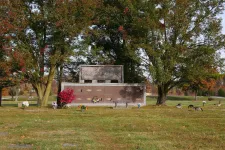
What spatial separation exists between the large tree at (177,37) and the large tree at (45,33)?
204 inches

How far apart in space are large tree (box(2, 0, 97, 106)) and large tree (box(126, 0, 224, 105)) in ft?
17.0

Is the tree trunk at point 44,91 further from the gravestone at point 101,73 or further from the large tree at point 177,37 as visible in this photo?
the large tree at point 177,37

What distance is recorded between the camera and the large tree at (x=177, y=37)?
30438 mm

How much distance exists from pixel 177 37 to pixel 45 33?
1204cm

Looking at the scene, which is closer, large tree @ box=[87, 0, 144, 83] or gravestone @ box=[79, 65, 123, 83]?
large tree @ box=[87, 0, 144, 83]

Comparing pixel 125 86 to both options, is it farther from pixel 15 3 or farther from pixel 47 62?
pixel 15 3

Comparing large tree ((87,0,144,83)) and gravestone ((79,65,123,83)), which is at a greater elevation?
large tree ((87,0,144,83))

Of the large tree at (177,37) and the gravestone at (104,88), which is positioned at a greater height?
the large tree at (177,37)

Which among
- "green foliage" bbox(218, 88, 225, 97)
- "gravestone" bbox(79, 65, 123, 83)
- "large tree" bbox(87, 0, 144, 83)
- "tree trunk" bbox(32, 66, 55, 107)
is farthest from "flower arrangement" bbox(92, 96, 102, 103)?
"green foliage" bbox(218, 88, 225, 97)

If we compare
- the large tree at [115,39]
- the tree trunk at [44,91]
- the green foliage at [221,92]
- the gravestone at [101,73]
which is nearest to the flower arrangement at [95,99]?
the gravestone at [101,73]

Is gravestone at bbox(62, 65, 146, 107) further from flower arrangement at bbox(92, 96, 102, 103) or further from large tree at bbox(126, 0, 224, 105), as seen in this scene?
large tree at bbox(126, 0, 224, 105)

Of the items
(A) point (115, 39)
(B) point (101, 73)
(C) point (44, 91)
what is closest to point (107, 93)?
(B) point (101, 73)

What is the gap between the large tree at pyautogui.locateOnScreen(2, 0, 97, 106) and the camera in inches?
1132

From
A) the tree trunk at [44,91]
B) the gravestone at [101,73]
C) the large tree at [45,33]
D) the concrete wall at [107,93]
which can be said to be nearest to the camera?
the large tree at [45,33]
